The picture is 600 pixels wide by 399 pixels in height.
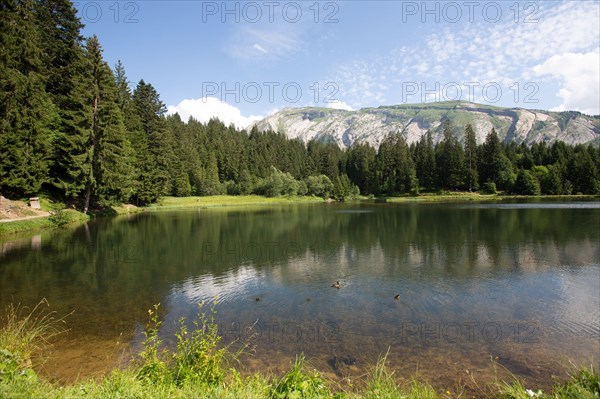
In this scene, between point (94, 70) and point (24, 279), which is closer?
point (24, 279)

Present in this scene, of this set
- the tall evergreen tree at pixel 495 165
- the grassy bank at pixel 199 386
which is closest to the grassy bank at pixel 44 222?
the grassy bank at pixel 199 386

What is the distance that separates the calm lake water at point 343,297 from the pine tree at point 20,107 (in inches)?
456

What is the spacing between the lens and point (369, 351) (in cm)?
1027

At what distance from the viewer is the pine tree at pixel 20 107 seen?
3588cm

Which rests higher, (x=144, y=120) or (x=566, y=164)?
(x=144, y=120)

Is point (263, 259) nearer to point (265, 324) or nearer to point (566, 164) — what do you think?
point (265, 324)

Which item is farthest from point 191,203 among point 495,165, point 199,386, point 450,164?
point 495,165

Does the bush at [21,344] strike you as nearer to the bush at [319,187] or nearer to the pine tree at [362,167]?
the bush at [319,187]

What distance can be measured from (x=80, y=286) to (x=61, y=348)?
7.97m

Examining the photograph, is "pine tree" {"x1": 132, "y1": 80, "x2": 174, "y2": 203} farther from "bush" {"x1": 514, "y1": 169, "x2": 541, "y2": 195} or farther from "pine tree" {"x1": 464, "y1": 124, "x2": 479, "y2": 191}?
"bush" {"x1": 514, "y1": 169, "x2": 541, "y2": 195}

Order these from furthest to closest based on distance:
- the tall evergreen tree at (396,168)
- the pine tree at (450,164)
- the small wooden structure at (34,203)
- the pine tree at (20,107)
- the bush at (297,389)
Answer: the tall evergreen tree at (396,168)
the pine tree at (450,164)
the small wooden structure at (34,203)
the pine tree at (20,107)
the bush at (297,389)

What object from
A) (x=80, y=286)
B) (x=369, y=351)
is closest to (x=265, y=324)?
(x=369, y=351)

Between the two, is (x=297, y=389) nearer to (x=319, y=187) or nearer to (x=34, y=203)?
(x=34, y=203)

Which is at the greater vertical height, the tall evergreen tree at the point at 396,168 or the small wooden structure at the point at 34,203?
the tall evergreen tree at the point at 396,168
